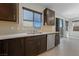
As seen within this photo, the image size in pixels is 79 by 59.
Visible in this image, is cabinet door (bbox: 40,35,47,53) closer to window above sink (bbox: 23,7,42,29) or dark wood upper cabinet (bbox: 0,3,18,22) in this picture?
window above sink (bbox: 23,7,42,29)

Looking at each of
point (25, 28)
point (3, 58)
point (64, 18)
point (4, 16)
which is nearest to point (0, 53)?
point (3, 58)

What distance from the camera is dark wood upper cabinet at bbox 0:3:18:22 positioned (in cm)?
308

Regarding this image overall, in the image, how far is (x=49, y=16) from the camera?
5953mm

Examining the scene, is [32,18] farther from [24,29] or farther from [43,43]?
[43,43]

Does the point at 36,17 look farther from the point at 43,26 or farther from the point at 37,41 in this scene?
the point at 37,41

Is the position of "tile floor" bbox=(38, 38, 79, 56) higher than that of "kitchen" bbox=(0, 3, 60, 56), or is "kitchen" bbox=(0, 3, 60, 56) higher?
"kitchen" bbox=(0, 3, 60, 56)

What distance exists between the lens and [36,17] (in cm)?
519

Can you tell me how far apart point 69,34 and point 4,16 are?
516cm

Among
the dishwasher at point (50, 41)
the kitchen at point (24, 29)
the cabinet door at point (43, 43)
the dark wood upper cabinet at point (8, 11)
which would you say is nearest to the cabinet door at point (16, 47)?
the kitchen at point (24, 29)

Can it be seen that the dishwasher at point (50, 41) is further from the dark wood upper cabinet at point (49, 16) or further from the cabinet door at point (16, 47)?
the cabinet door at point (16, 47)

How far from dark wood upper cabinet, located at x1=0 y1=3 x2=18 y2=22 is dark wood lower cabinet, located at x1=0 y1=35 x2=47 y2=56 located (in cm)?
76

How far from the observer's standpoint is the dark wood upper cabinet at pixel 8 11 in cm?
308

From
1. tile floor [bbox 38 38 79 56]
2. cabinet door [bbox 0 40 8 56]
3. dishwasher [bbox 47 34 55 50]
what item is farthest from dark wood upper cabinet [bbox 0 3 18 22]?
dishwasher [bbox 47 34 55 50]

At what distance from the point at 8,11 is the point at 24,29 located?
1235mm
